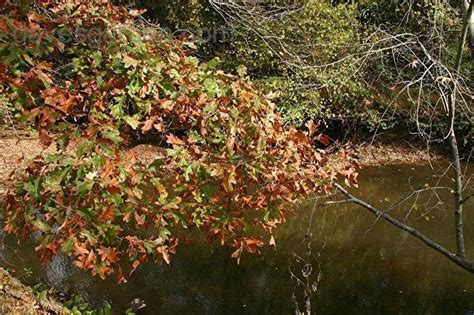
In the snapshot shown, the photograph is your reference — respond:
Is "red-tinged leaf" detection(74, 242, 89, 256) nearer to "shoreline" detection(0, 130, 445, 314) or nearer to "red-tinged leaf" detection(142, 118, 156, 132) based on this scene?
"red-tinged leaf" detection(142, 118, 156, 132)

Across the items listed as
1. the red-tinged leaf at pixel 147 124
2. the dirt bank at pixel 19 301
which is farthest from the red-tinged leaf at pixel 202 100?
the dirt bank at pixel 19 301

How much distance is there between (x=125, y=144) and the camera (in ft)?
9.19

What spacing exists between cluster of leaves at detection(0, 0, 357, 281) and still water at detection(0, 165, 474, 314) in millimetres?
1908

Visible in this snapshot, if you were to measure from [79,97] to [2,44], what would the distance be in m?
0.39

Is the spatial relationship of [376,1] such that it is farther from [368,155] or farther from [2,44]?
[2,44]

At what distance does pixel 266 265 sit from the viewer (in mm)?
6047

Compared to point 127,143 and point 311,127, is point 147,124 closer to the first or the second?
point 127,143

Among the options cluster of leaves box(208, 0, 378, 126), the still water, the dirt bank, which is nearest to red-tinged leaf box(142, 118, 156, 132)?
the dirt bank

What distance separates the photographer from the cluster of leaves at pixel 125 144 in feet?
7.34

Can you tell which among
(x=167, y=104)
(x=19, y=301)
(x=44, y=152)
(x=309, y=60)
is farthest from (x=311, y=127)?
(x=309, y=60)

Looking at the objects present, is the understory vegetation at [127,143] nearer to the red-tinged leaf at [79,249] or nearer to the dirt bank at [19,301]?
the red-tinged leaf at [79,249]

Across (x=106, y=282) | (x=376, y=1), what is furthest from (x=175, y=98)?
(x=376, y=1)

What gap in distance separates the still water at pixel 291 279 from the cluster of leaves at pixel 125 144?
1908mm

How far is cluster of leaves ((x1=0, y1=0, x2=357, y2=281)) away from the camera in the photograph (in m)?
2.24
